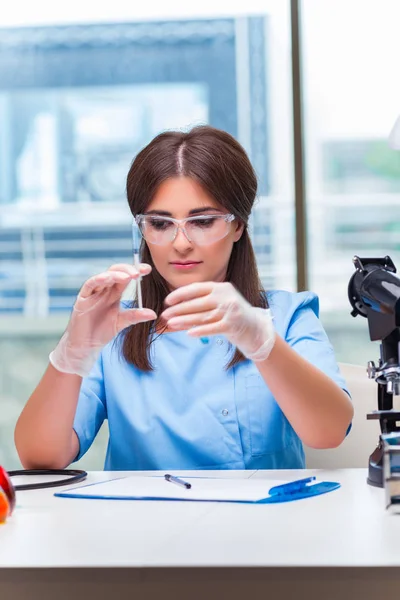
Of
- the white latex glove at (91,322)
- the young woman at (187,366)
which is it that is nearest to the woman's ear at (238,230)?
the young woman at (187,366)

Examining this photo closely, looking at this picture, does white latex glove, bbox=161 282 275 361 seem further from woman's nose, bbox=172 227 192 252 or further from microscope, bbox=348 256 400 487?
woman's nose, bbox=172 227 192 252

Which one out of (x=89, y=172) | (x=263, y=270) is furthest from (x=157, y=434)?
(x=89, y=172)

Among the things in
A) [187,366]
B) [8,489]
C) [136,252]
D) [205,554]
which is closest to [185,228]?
[136,252]

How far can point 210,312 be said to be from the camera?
1.33m

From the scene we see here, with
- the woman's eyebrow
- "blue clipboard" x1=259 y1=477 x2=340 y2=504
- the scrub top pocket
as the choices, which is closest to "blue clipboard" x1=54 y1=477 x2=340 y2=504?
"blue clipboard" x1=259 y1=477 x2=340 y2=504

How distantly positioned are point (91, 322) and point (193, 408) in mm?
328

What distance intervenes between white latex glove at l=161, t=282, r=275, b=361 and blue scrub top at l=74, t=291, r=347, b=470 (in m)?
0.37

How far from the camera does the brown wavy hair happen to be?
1742 mm

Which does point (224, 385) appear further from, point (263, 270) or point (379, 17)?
point (379, 17)

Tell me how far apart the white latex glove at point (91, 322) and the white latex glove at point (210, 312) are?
0.14 metres

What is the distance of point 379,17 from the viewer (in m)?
3.61

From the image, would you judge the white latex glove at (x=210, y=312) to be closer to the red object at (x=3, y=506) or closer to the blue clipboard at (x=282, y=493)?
the blue clipboard at (x=282, y=493)

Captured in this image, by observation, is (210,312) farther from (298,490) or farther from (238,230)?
(238,230)

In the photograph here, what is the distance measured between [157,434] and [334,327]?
6.98 feet
